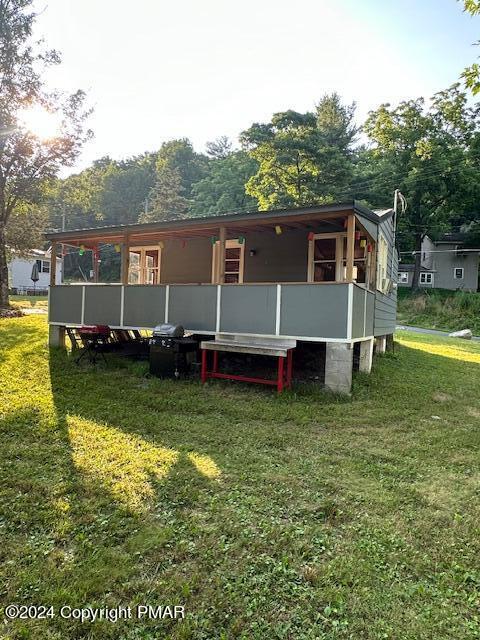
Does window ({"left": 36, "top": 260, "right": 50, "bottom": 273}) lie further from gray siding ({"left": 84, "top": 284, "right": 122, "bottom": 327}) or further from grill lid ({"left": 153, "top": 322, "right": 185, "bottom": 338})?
grill lid ({"left": 153, "top": 322, "right": 185, "bottom": 338})

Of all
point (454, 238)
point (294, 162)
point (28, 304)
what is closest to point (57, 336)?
point (28, 304)

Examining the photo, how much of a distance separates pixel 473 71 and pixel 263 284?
4.19m

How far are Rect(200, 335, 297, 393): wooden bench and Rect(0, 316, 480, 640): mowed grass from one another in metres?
0.77

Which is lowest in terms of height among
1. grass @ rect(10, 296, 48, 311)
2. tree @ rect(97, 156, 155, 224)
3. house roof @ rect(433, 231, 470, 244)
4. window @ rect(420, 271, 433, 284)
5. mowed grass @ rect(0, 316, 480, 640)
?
mowed grass @ rect(0, 316, 480, 640)

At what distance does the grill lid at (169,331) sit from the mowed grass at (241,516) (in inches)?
66.4

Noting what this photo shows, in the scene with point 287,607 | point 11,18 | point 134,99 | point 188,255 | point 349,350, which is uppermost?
point 11,18

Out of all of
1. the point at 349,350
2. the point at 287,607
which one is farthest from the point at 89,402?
the point at 287,607

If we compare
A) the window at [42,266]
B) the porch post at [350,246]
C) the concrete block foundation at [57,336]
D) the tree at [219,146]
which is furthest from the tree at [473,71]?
the tree at [219,146]

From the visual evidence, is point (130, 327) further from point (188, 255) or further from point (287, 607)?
point (287, 607)

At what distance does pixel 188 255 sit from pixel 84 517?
9.28m

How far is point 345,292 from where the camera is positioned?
22.4 ft

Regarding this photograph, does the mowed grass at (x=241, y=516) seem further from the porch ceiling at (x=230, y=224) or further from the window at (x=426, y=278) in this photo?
the window at (x=426, y=278)

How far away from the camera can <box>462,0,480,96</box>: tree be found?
15.6 ft

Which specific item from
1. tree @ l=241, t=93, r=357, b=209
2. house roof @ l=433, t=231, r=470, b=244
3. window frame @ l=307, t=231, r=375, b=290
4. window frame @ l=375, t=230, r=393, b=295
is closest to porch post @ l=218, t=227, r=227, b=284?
window frame @ l=307, t=231, r=375, b=290
